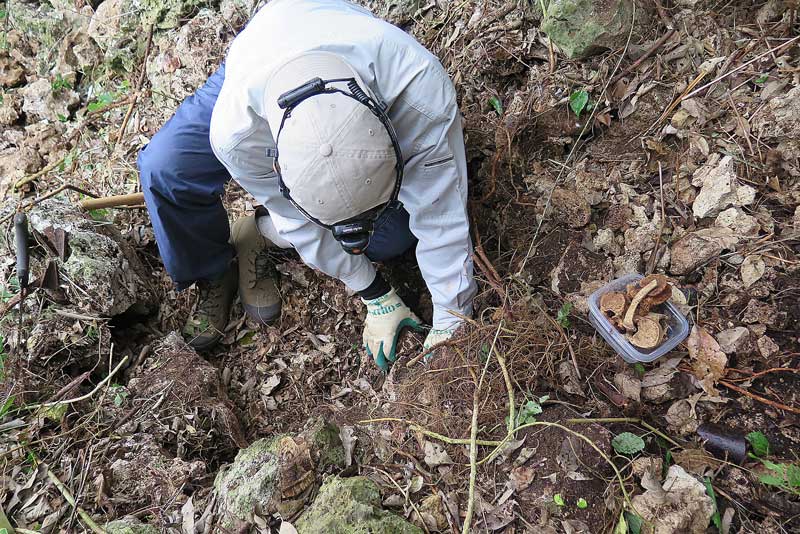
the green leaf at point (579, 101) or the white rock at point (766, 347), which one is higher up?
the green leaf at point (579, 101)

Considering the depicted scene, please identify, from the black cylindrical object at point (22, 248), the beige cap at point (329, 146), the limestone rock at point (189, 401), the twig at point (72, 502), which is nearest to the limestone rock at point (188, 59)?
the black cylindrical object at point (22, 248)

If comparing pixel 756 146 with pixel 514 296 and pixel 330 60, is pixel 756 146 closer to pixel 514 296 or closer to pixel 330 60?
pixel 514 296

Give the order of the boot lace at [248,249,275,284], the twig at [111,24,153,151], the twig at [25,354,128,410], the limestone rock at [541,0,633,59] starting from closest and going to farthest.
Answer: the twig at [25,354,128,410]
the limestone rock at [541,0,633,59]
the boot lace at [248,249,275,284]
the twig at [111,24,153,151]

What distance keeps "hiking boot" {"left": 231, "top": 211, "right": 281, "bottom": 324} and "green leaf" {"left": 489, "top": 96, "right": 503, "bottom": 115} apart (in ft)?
4.94

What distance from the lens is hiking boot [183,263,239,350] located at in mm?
2947

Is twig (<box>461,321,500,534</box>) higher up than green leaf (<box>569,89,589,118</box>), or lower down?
lower down

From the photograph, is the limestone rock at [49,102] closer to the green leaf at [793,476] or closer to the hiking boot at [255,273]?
the hiking boot at [255,273]

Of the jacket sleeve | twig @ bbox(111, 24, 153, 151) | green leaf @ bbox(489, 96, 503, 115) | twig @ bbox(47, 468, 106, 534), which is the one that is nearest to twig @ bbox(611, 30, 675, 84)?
green leaf @ bbox(489, 96, 503, 115)

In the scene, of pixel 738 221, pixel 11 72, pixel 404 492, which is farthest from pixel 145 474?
pixel 11 72

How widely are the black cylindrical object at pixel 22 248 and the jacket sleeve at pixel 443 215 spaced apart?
1.76m

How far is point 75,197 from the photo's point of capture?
10.9ft

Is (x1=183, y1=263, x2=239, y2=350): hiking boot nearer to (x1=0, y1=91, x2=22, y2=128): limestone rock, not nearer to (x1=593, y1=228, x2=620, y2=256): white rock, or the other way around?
(x1=593, y1=228, x2=620, y2=256): white rock

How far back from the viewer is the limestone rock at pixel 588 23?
2340 mm

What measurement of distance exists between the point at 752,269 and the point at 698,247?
0.19 metres
